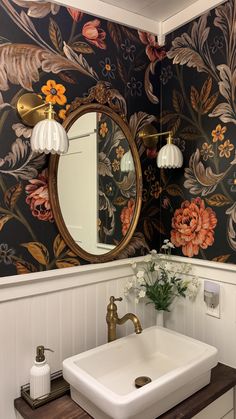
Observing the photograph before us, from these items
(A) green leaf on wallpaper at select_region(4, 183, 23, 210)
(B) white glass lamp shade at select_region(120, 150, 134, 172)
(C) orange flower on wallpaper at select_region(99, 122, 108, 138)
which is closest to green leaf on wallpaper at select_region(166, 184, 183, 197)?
(B) white glass lamp shade at select_region(120, 150, 134, 172)

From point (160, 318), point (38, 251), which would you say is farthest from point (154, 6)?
point (160, 318)

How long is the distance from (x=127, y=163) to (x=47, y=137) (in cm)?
53

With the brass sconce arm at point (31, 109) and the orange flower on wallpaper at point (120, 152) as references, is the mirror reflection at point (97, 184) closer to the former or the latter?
the orange flower on wallpaper at point (120, 152)

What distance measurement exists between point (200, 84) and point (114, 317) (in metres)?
1.11

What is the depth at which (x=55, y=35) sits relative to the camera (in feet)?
4.24

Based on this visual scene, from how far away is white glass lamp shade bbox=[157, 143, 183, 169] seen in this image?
1.50 metres

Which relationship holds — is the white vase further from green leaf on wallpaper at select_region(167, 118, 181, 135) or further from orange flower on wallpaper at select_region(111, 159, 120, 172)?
green leaf on wallpaper at select_region(167, 118, 181, 135)

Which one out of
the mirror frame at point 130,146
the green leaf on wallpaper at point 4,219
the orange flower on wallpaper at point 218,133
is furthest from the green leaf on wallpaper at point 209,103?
the green leaf on wallpaper at point 4,219

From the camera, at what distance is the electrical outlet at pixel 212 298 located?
1412 mm

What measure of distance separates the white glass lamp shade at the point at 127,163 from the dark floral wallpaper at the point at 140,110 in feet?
0.28

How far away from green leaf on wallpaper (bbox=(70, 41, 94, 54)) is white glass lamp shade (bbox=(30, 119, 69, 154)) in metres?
0.42

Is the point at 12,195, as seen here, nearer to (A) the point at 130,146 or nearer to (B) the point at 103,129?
(B) the point at 103,129

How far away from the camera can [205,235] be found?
57.9 inches

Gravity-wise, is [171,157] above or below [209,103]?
below
